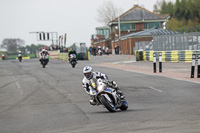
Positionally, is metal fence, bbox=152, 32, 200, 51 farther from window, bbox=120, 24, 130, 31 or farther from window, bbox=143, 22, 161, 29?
window, bbox=143, 22, 161, 29

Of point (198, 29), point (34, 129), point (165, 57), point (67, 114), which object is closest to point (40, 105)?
point (67, 114)

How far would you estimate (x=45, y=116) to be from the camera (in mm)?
Result: 10570

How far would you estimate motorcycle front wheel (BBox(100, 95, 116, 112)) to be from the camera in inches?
399

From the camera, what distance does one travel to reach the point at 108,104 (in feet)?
33.6

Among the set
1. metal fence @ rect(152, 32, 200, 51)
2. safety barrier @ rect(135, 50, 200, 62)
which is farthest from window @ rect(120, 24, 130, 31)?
safety barrier @ rect(135, 50, 200, 62)

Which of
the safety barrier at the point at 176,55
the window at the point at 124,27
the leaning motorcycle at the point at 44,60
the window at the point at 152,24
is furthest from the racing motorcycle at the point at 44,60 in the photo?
the window at the point at 152,24

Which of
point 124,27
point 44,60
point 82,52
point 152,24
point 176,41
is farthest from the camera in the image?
point 152,24

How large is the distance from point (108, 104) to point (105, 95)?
0.24 metres

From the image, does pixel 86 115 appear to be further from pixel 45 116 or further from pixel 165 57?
pixel 165 57

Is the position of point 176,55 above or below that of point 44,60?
above

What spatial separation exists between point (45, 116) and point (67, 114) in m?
0.58

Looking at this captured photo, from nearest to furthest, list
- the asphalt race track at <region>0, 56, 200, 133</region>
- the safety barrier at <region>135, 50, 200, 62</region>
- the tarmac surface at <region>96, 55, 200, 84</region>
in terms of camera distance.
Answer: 1. the asphalt race track at <region>0, 56, 200, 133</region>
2. the tarmac surface at <region>96, 55, 200, 84</region>
3. the safety barrier at <region>135, 50, 200, 62</region>

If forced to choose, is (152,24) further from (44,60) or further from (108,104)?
(108,104)

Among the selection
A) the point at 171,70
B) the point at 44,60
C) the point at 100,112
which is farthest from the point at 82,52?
the point at 100,112
